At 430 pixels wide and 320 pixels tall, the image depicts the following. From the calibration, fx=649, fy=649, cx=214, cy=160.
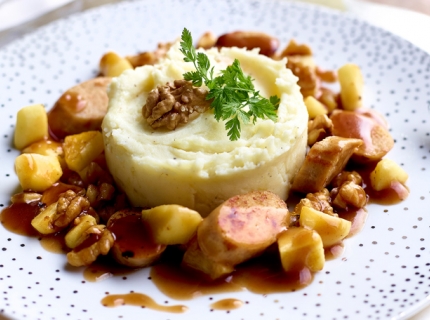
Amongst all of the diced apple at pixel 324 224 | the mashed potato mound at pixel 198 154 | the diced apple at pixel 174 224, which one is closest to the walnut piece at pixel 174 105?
the mashed potato mound at pixel 198 154

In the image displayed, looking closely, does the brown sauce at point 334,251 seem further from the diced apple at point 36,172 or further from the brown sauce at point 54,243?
the diced apple at point 36,172

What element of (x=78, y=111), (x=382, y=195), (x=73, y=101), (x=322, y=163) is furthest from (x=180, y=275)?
(x=73, y=101)

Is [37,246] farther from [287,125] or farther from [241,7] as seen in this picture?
[241,7]

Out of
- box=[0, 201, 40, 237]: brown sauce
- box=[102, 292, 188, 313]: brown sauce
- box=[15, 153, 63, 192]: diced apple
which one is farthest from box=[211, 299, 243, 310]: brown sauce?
box=[15, 153, 63, 192]: diced apple

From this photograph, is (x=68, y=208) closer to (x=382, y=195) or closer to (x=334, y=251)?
(x=334, y=251)

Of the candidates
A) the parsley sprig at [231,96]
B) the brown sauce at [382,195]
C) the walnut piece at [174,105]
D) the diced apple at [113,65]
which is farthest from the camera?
the diced apple at [113,65]
